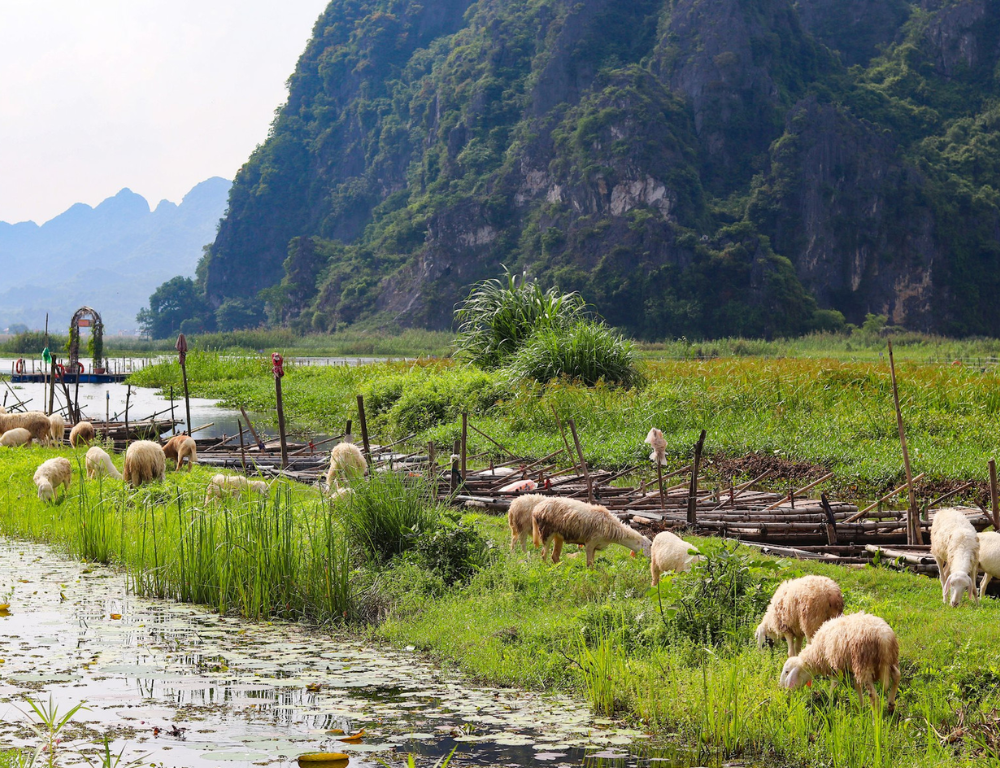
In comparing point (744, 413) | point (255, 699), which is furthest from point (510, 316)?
point (255, 699)

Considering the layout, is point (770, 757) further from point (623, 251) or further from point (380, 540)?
point (623, 251)

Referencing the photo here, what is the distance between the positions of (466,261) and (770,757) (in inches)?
3579

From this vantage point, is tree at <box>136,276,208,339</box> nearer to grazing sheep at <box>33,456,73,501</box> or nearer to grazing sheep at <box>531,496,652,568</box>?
grazing sheep at <box>33,456,73,501</box>

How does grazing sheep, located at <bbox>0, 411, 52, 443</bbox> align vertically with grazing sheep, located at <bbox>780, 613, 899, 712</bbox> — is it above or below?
above

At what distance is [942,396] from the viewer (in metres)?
18.2

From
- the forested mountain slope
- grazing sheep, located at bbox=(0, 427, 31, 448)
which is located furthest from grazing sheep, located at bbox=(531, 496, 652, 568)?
the forested mountain slope

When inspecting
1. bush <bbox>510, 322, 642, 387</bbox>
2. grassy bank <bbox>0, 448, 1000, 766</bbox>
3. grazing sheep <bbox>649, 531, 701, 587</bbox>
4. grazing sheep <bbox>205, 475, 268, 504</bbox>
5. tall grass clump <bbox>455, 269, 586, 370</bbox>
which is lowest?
grassy bank <bbox>0, 448, 1000, 766</bbox>

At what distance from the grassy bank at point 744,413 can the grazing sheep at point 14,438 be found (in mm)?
7141

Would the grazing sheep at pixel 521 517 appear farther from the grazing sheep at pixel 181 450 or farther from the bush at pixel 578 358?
the bush at pixel 578 358

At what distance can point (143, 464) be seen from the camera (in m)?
13.1

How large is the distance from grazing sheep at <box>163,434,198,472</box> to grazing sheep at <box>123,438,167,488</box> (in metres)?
1.62

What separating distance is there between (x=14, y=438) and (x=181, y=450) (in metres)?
4.89

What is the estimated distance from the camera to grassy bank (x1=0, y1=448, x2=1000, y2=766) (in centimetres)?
551

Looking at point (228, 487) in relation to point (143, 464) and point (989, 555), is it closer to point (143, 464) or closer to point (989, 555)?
point (143, 464)
